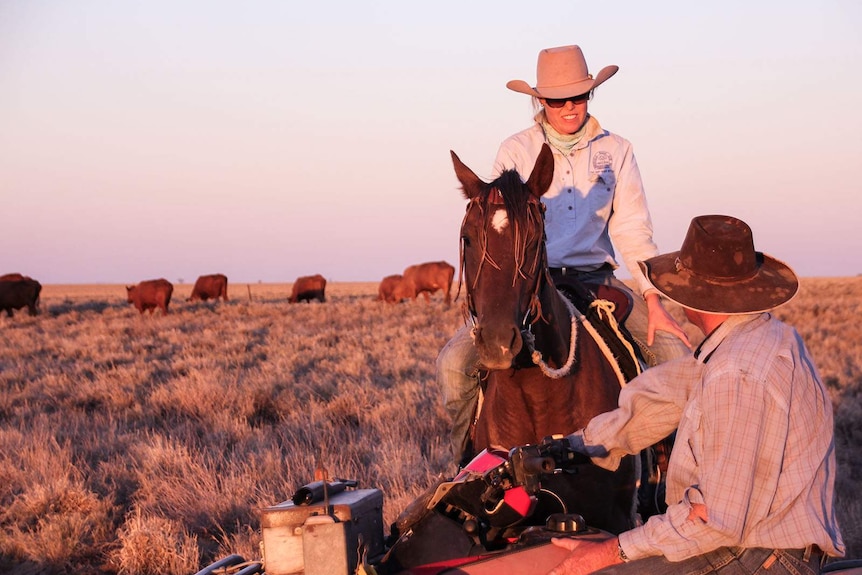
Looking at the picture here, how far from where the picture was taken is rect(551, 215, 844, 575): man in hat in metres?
2.39

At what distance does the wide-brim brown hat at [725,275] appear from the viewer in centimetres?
265

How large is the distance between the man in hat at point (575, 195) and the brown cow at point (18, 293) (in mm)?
33964

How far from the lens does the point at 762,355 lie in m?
2.43

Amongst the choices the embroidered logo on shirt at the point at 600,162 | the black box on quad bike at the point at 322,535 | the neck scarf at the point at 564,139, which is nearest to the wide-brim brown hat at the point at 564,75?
the neck scarf at the point at 564,139

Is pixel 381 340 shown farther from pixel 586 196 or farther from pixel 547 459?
pixel 547 459

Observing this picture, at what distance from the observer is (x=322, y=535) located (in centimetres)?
281

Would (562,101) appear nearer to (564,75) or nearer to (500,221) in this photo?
(564,75)

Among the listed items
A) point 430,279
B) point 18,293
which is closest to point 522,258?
point 18,293

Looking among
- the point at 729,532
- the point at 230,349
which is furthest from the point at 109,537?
the point at 230,349

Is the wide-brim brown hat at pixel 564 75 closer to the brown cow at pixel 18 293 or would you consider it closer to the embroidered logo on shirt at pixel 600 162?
the embroidered logo on shirt at pixel 600 162

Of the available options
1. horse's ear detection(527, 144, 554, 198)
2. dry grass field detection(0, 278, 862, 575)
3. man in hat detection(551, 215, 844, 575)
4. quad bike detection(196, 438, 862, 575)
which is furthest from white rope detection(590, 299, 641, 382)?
dry grass field detection(0, 278, 862, 575)

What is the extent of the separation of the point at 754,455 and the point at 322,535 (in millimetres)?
1448

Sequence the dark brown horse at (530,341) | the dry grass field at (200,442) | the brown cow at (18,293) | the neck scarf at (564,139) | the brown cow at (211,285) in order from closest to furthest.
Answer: the dark brown horse at (530,341) < the neck scarf at (564,139) < the dry grass field at (200,442) < the brown cow at (18,293) < the brown cow at (211,285)

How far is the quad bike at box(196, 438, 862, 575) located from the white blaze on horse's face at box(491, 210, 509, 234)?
3.71 feet
